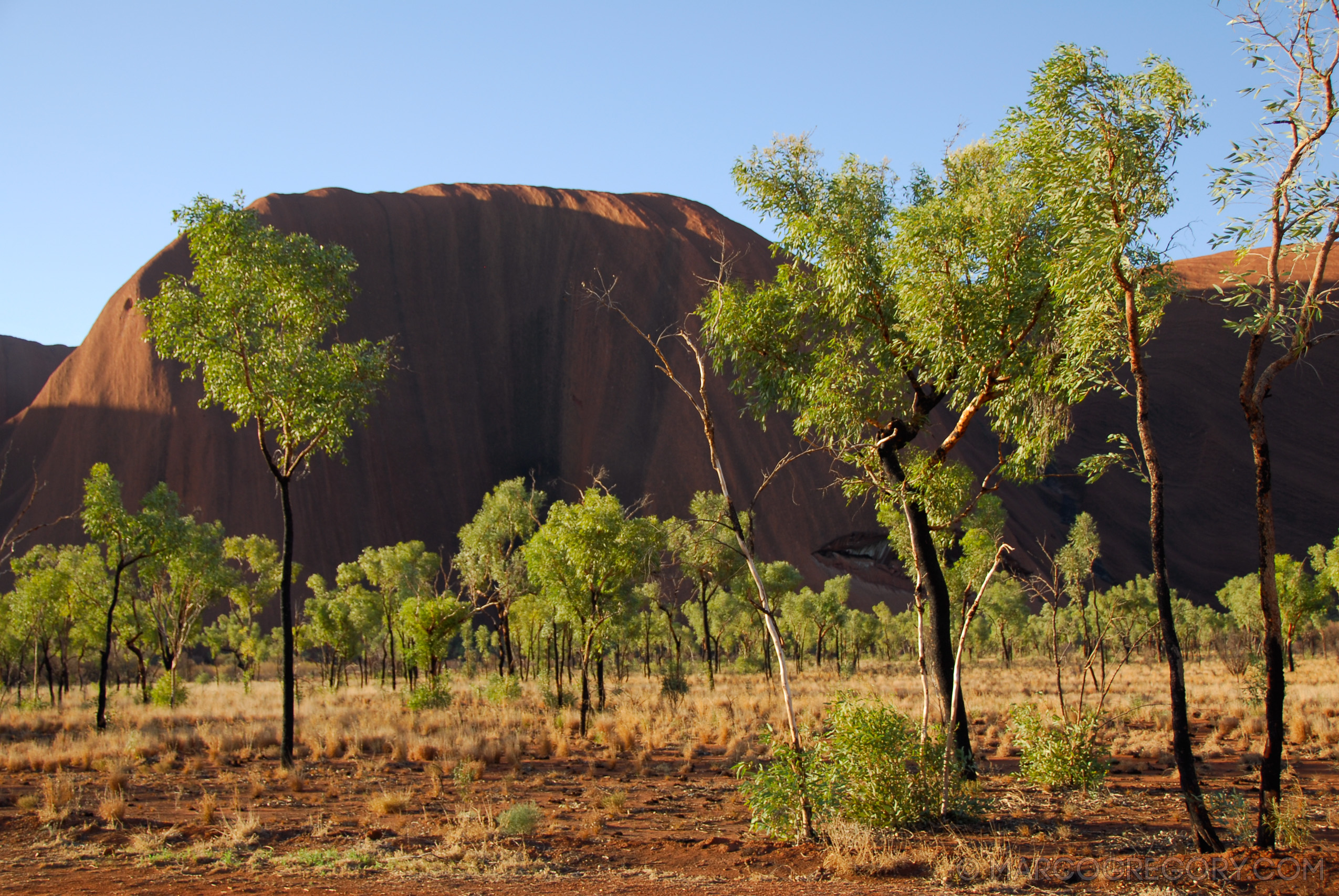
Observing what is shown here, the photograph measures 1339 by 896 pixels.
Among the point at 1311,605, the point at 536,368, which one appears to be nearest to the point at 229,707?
the point at 1311,605

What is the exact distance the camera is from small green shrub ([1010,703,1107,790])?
32.7 feet

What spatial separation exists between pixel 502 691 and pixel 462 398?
5767 centimetres

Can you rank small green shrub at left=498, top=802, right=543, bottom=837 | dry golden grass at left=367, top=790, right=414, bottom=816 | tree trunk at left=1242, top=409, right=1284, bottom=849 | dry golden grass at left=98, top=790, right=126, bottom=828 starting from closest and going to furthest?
1. tree trunk at left=1242, top=409, right=1284, bottom=849
2. small green shrub at left=498, top=802, right=543, bottom=837
3. dry golden grass at left=98, top=790, right=126, bottom=828
4. dry golden grass at left=367, top=790, right=414, bottom=816

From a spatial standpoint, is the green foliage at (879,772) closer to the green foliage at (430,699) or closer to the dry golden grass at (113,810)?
the dry golden grass at (113,810)

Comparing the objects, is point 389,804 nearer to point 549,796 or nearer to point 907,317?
point 549,796

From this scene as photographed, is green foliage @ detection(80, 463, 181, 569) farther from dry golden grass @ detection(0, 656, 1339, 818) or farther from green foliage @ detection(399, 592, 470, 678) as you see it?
green foliage @ detection(399, 592, 470, 678)

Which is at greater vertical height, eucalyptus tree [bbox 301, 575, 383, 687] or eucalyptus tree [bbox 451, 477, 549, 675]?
eucalyptus tree [bbox 451, 477, 549, 675]

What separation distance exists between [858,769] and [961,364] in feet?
16.0

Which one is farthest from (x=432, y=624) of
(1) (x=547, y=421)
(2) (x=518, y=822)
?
(1) (x=547, y=421)

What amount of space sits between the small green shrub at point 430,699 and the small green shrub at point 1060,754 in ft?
54.2

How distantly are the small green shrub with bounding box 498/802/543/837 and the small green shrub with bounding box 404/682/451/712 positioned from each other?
14.3m

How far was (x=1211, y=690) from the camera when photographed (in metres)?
24.6

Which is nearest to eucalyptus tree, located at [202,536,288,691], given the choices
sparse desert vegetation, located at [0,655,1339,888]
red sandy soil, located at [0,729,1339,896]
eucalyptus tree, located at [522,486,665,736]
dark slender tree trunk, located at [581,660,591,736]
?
sparse desert vegetation, located at [0,655,1339,888]

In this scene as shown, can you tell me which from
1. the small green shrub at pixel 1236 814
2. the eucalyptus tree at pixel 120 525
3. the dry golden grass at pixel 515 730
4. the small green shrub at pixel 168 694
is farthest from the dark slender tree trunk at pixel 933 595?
the small green shrub at pixel 168 694
